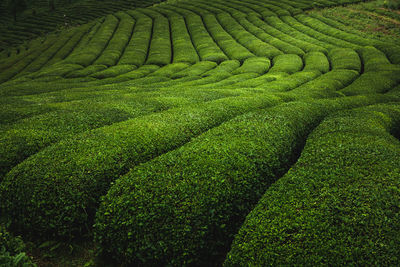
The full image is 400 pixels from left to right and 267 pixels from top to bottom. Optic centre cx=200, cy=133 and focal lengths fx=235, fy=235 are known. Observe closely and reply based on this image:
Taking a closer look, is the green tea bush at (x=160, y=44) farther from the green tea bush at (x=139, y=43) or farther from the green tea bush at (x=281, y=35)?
the green tea bush at (x=281, y=35)

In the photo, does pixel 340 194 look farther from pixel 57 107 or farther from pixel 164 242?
pixel 57 107

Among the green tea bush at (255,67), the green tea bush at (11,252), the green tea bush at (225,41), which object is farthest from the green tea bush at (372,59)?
the green tea bush at (11,252)

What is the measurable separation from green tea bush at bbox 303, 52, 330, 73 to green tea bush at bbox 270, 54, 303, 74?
135 cm

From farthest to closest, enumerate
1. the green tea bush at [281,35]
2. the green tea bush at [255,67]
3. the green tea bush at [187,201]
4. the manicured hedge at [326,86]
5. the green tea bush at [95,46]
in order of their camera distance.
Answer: the green tea bush at [281,35], the green tea bush at [95,46], the green tea bush at [255,67], the manicured hedge at [326,86], the green tea bush at [187,201]

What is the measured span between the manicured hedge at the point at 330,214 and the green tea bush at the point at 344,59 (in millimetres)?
33589

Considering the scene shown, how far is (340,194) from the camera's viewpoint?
7.59m

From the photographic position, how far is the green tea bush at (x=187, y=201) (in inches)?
281

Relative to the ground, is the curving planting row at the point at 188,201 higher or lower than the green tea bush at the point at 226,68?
higher

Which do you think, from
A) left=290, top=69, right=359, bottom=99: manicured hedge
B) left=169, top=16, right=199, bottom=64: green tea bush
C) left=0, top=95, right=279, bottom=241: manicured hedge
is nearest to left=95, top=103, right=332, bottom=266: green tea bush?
left=0, top=95, right=279, bottom=241: manicured hedge

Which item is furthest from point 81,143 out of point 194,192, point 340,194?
point 340,194

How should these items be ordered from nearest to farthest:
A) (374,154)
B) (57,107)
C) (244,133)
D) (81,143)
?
(374,154) < (81,143) < (244,133) < (57,107)

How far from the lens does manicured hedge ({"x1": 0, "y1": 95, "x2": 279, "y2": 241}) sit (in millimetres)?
8430

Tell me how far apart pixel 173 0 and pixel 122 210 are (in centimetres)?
12342

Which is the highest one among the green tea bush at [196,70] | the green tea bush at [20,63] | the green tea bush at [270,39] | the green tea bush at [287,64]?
the green tea bush at [270,39]
